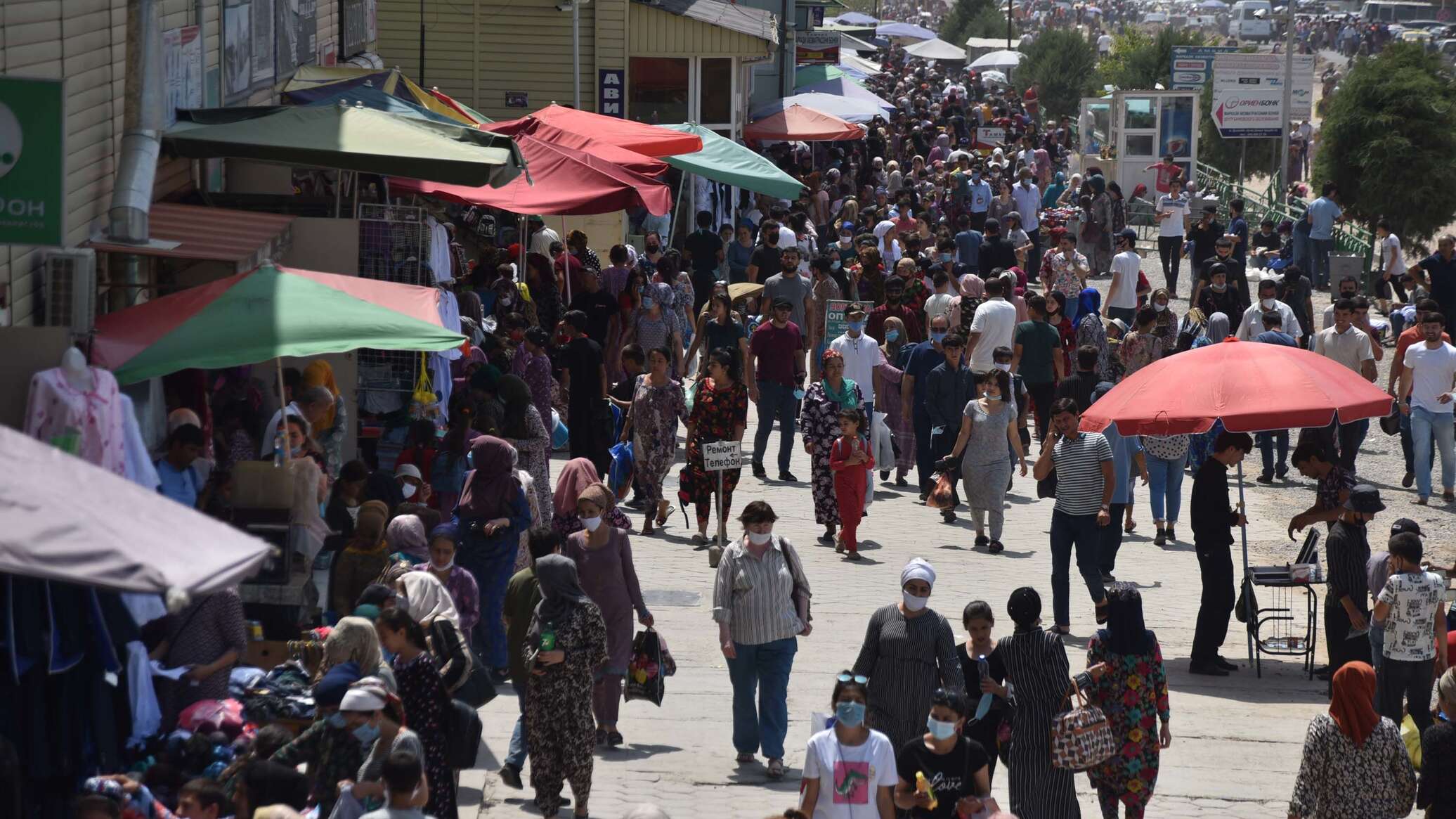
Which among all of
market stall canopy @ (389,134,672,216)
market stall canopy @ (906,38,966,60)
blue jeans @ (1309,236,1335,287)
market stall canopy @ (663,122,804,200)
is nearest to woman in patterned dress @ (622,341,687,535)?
market stall canopy @ (389,134,672,216)

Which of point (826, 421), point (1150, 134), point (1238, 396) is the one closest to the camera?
point (1238, 396)

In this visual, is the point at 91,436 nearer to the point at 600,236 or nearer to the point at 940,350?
the point at 940,350

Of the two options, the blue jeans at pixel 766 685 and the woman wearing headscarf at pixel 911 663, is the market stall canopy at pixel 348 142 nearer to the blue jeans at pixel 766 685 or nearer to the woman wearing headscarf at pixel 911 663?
the blue jeans at pixel 766 685

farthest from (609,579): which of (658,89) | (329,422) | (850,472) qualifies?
(658,89)

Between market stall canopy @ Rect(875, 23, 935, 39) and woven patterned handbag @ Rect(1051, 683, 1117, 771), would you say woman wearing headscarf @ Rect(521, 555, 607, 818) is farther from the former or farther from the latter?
market stall canopy @ Rect(875, 23, 935, 39)

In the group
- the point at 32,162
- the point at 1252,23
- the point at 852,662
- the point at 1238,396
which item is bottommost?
the point at 852,662

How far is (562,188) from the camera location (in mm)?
14727

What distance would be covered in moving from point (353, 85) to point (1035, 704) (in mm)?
8757

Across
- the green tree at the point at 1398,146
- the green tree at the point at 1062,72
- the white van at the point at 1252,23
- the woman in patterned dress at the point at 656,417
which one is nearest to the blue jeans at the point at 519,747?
the woman in patterned dress at the point at 656,417

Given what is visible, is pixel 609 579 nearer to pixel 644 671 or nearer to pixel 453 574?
pixel 644 671

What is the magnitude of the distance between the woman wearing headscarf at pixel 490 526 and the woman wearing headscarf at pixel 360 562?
1.12 meters

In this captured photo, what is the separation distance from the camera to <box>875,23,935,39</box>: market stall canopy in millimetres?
68312

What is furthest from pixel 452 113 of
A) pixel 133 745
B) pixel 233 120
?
pixel 133 745

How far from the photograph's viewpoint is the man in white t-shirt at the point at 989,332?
1559 cm
